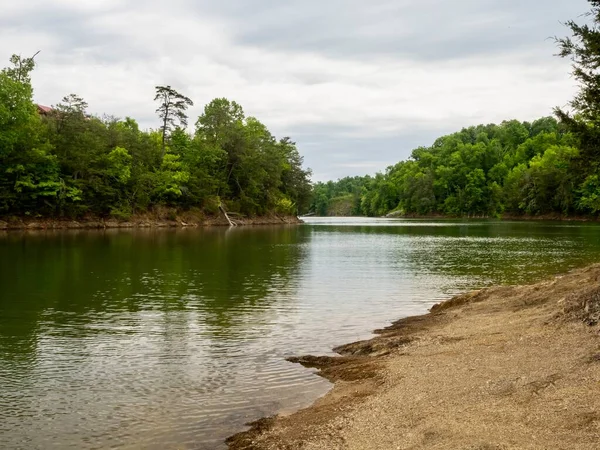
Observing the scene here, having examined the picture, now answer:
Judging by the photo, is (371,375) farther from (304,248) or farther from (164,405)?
(304,248)

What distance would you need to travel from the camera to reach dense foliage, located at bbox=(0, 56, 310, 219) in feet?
226

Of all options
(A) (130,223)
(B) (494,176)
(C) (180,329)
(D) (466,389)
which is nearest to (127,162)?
(A) (130,223)

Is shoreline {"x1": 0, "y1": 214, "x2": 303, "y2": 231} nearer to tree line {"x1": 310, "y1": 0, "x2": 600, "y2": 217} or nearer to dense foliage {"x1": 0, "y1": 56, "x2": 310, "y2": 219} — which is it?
dense foliage {"x1": 0, "y1": 56, "x2": 310, "y2": 219}

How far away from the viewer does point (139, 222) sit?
84.1 m

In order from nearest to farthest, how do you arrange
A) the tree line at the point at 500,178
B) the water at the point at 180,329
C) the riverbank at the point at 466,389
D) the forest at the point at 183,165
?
the riverbank at the point at 466,389 → the water at the point at 180,329 → the forest at the point at 183,165 → the tree line at the point at 500,178

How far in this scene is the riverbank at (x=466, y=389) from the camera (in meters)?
7.67

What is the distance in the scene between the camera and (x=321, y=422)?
9.41 meters

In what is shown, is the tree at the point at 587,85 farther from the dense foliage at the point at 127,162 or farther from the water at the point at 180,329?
the dense foliage at the point at 127,162

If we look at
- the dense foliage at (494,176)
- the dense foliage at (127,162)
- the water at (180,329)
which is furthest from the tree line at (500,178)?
the water at (180,329)

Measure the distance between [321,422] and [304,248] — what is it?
40.7 metres

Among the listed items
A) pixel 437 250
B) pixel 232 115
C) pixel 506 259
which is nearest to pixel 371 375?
pixel 506 259

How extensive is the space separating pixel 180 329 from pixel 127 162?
7001cm

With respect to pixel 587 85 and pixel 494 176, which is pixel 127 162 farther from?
pixel 494 176

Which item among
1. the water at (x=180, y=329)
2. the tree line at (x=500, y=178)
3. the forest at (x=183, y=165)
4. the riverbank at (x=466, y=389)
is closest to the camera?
the riverbank at (x=466, y=389)
